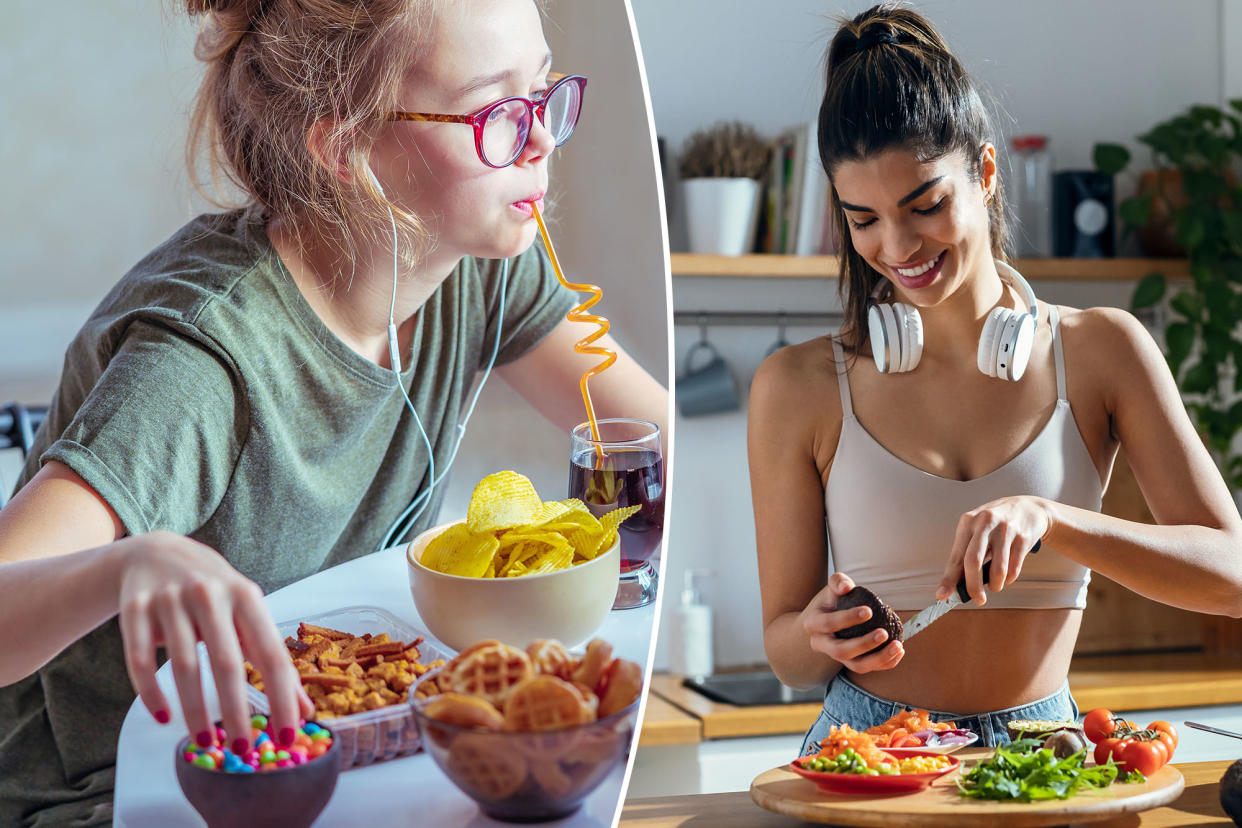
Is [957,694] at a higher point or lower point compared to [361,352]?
lower

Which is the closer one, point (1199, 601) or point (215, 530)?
point (215, 530)

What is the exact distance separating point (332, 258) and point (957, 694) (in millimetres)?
746

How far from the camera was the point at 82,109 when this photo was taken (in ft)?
1.21

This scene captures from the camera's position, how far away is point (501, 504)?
0.26 meters

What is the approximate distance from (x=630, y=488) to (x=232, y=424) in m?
0.10

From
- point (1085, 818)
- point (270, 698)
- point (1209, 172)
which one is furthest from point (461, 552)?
point (1209, 172)

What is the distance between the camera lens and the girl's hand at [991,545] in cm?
65

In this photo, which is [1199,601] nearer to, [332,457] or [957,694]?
[957,694]

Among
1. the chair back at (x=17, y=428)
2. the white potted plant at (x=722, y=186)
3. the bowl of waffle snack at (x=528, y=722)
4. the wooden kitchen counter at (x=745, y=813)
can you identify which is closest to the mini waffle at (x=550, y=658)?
the bowl of waffle snack at (x=528, y=722)

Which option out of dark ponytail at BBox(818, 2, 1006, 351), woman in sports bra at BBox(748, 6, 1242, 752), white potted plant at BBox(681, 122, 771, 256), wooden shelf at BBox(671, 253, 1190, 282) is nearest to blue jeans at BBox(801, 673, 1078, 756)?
woman in sports bra at BBox(748, 6, 1242, 752)

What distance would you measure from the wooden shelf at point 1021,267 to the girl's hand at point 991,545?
1.03 meters

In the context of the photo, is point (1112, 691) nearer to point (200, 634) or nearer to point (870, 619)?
point (870, 619)

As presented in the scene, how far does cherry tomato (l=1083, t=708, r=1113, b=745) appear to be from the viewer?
2.36 ft

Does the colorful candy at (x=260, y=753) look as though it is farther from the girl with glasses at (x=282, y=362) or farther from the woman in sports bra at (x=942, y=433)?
the woman in sports bra at (x=942, y=433)
